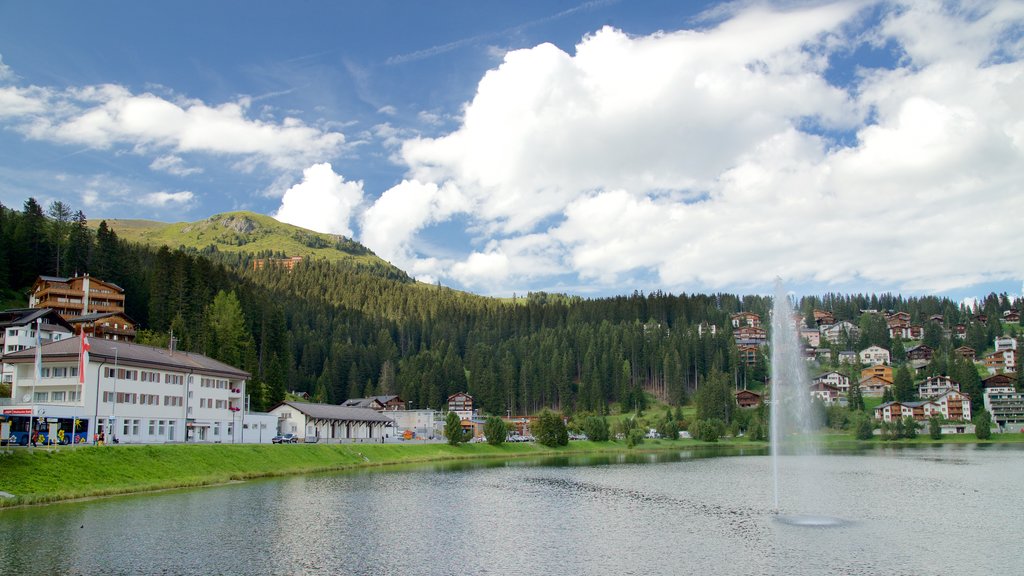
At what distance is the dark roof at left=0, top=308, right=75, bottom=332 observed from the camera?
105688 millimetres

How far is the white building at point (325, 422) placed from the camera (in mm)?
112500

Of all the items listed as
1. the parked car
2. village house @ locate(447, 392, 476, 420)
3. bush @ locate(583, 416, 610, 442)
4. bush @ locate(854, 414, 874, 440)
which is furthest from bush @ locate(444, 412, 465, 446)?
bush @ locate(854, 414, 874, 440)

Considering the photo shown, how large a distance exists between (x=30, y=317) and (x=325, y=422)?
148 feet

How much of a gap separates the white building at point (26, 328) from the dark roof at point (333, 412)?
34146 mm

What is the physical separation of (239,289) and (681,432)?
103547mm

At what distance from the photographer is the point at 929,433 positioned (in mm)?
173750

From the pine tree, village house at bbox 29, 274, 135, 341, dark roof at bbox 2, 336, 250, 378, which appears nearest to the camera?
dark roof at bbox 2, 336, 250, 378

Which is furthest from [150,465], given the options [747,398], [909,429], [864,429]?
[747,398]

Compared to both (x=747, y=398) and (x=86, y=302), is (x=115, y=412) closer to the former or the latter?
(x=86, y=302)

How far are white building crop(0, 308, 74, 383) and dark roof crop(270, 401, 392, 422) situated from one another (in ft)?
112

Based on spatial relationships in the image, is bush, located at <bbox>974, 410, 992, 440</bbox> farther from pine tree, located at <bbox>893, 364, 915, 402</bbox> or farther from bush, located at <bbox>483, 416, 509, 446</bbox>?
bush, located at <bbox>483, 416, 509, 446</bbox>

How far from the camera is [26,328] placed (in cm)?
10562

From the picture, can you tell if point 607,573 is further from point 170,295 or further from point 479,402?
point 479,402

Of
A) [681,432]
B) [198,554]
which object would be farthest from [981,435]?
[198,554]
